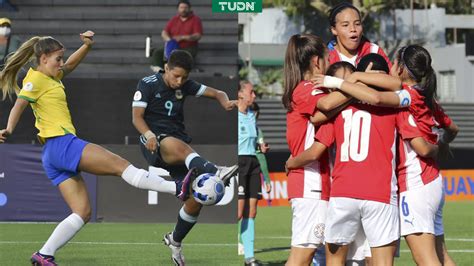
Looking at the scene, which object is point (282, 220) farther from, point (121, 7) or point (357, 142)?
point (357, 142)

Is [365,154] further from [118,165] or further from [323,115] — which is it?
[118,165]

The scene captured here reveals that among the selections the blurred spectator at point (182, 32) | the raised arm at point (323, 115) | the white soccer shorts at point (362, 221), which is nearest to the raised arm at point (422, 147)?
the white soccer shorts at point (362, 221)

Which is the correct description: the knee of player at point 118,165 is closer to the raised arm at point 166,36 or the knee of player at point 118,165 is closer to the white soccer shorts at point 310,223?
the white soccer shorts at point 310,223

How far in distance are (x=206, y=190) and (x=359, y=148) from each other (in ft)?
8.73

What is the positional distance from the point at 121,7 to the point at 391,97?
811 cm

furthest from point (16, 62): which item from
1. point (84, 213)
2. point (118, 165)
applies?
point (84, 213)

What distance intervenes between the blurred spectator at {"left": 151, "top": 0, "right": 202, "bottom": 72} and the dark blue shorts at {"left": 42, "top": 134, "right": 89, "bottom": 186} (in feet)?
15.7

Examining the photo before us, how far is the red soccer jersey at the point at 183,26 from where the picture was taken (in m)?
13.9

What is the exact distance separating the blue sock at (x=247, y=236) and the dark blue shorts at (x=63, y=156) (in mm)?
2556

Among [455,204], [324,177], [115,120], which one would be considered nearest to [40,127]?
[324,177]

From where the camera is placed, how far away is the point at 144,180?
8.91 metres

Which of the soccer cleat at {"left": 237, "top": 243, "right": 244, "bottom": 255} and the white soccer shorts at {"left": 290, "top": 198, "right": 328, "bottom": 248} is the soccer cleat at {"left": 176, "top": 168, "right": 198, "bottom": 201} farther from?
the soccer cleat at {"left": 237, "top": 243, "right": 244, "bottom": 255}

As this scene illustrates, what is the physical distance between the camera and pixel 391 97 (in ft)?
21.1

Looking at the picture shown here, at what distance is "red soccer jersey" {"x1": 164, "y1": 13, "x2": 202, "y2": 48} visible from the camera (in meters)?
13.9
